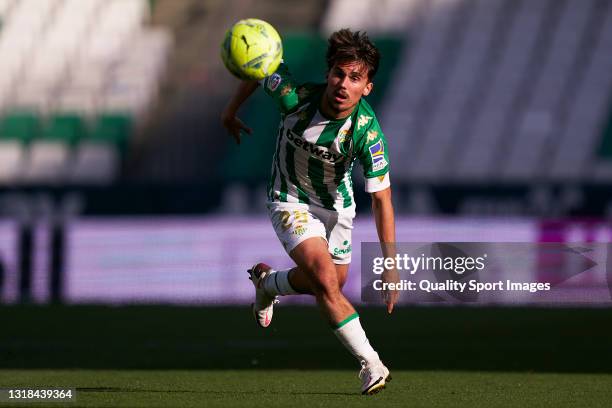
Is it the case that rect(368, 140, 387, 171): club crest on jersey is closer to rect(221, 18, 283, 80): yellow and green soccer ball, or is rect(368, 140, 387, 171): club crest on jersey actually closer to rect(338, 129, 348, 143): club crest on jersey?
rect(338, 129, 348, 143): club crest on jersey

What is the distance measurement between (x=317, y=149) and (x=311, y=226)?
462 millimetres

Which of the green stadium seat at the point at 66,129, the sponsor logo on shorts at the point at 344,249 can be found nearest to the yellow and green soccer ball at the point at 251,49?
the sponsor logo on shorts at the point at 344,249

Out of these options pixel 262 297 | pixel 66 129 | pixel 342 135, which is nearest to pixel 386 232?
pixel 342 135

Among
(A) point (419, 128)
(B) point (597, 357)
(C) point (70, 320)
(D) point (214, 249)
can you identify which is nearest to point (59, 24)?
(A) point (419, 128)

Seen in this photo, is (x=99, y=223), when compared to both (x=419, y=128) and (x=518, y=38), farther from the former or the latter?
(x=518, y=38)

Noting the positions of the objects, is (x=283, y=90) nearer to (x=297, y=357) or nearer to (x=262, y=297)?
(x=262, y=297)

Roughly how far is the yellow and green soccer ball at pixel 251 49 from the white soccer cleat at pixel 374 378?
180 centimetres

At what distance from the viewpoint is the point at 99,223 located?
17.9m

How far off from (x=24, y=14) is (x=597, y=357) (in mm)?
18958

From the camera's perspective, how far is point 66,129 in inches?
947

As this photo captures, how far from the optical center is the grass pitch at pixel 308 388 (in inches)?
275

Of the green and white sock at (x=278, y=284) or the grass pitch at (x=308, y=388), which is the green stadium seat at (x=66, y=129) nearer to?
the grass pitch at (x=308, y=388)

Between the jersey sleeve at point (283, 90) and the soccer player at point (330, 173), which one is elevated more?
the jersey sleeve at point (283, 90)

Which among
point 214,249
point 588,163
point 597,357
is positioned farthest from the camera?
point 588,163
